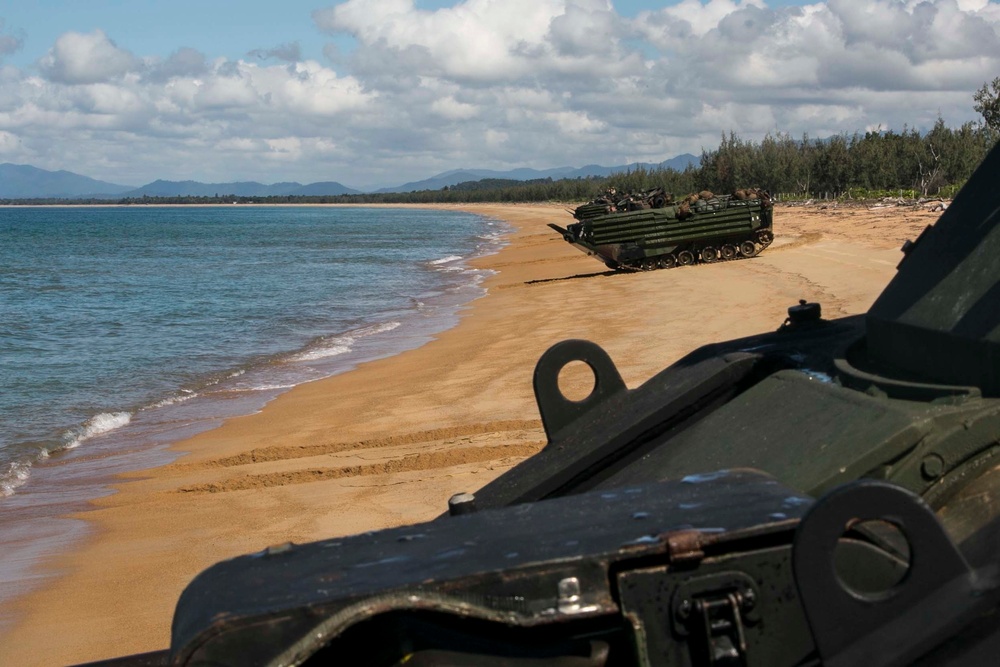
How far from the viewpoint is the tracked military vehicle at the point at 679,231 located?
24.6 m

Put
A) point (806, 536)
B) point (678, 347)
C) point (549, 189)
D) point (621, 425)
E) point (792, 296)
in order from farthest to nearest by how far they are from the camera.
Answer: point (549, 189)
point (792, 296)
point (678, 347)
point (621, 425)
point (806, 536)

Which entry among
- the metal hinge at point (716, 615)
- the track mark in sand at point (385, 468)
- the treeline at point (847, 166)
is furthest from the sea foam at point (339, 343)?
the treeline at point (847, 166)

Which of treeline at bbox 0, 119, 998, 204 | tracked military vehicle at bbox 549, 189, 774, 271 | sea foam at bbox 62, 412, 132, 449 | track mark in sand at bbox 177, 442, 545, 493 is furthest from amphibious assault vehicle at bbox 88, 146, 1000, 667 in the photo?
treeline at bbox 0, 119, 998, 204

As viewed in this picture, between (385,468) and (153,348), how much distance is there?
1140cm

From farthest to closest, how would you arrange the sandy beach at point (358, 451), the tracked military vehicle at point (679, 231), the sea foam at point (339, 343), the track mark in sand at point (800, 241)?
the track mark in sand at point (800, 241) < the tracked military vehicle at point (679, 231) < the sea foam at point (339, 343) < the sandy beach at point (358, 451)

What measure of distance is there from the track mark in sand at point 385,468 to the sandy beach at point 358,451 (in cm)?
2

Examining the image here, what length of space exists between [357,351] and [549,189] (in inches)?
5270

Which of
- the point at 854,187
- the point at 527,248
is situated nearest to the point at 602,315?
the point at 527,248

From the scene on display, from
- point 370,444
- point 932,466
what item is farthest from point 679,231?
point 932,466

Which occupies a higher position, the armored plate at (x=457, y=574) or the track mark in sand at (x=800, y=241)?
the armored plate at (x=457, y=574)

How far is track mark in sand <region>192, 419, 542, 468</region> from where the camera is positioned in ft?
30.4

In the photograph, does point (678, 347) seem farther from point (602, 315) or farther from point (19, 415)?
point (19, 415)

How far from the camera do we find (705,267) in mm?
23984

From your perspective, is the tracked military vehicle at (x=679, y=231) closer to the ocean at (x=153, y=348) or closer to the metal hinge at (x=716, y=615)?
the ocean at (x=153, y=348)
